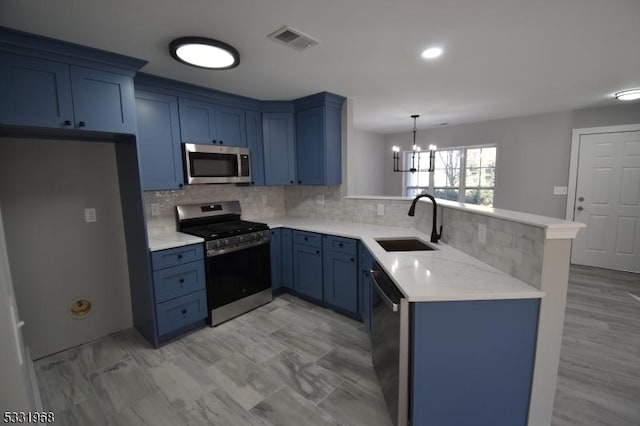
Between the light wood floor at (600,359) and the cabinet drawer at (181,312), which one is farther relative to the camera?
the cabinet drawer at (181,312)

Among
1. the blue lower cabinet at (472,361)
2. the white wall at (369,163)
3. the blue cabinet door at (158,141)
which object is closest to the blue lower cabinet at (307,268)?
the blue cabinet door at (158,141)

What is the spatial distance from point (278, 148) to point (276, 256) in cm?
138

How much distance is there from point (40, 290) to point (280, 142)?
2723 mm

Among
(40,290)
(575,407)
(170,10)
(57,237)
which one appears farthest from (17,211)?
(575,407)

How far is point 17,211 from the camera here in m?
2.23

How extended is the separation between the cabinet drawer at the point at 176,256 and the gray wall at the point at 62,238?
61cm

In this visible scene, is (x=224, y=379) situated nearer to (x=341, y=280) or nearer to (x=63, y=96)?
(x=341, y=280)

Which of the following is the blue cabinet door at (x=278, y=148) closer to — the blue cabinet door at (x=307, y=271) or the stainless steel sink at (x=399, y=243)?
the blue cabinet door at (x=307, y=271)

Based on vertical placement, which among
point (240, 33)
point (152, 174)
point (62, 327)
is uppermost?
point (240, 33)

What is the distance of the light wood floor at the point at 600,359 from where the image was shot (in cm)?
176

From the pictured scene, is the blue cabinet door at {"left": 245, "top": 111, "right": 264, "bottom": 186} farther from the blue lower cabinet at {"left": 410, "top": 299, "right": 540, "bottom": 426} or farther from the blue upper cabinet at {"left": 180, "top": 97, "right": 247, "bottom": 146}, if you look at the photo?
the blue lower cabinet at {"left": 410, "top": 299, "right": 540, "bottom": 426}

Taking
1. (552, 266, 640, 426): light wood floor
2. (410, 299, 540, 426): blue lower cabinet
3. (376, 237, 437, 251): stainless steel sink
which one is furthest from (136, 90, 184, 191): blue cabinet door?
(552, 266, 640, 426): light wood floor

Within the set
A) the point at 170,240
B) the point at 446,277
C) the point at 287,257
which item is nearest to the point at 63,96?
the point at 170,240

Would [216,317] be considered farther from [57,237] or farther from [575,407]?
[575,407]
